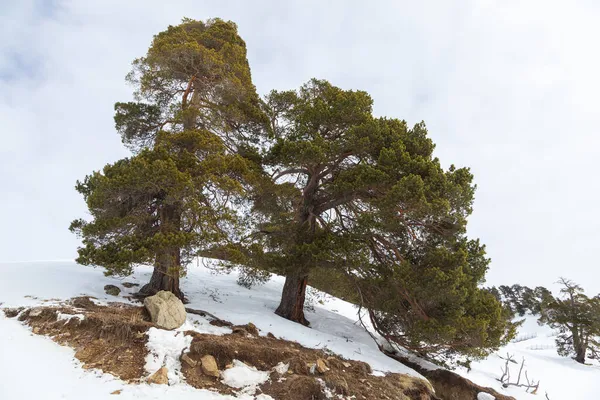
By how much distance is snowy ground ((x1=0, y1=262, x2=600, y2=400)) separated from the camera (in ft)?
16.3

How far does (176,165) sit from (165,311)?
3886mm

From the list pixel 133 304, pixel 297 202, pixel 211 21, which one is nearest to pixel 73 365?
pixel 133 304

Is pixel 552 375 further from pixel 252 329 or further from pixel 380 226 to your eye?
pixel 252 329

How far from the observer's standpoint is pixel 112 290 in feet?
33.1

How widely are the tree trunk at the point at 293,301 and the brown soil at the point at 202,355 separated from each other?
4.26 m

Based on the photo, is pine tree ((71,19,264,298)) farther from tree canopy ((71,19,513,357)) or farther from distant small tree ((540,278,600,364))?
distant small tree ((540,278,600,364))

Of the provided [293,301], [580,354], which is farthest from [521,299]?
[293,301]

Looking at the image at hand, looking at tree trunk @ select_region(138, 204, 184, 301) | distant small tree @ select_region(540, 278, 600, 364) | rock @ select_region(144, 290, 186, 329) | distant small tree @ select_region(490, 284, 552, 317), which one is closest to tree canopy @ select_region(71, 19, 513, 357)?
tree trunk @ select_region(138, 204, 184, 301)

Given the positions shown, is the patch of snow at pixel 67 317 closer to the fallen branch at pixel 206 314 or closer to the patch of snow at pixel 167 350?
the patch of snow at pixel 167 350

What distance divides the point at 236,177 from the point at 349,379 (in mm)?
6441

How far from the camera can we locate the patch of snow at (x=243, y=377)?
599 centimetres

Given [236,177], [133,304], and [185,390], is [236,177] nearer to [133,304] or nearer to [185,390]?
[133,304]

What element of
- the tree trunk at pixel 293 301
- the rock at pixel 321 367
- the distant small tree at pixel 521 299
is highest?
the distant small tree at pixel 521 299

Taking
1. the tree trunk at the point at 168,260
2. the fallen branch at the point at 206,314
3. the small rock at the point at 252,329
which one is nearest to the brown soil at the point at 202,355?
the small rock at the point at 252,329
